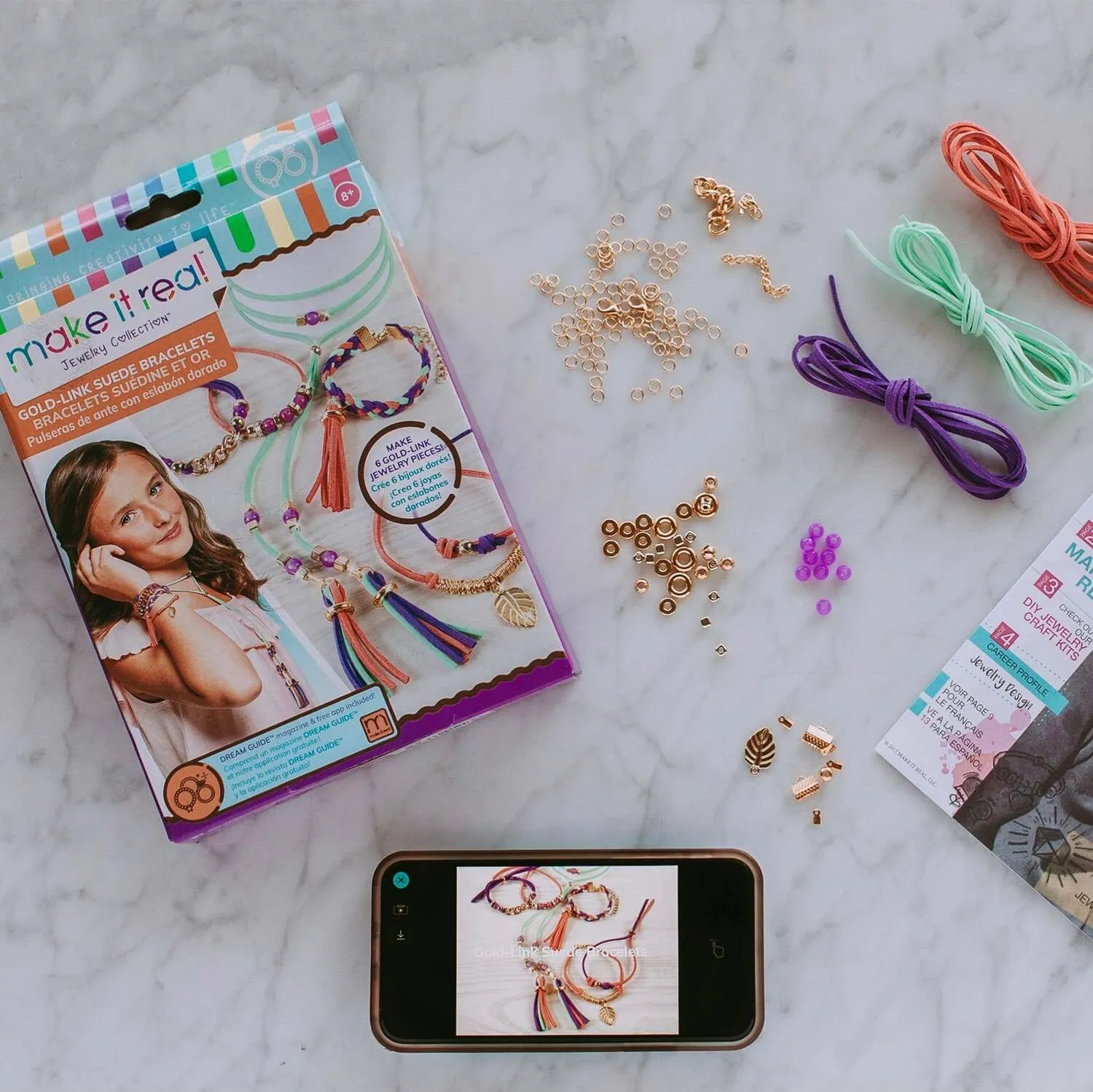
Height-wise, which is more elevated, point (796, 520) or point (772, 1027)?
point (796, 520)

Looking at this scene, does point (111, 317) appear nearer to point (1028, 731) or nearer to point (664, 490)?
point (664, 490)

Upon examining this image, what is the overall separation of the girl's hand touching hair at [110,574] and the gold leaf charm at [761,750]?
489mm

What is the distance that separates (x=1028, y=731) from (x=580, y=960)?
1.33 ft

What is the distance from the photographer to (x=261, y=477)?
74 centimetres

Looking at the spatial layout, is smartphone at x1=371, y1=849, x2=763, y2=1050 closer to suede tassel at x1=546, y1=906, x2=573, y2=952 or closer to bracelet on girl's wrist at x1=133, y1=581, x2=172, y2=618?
suede tassel at x1=546, y1=906, x2=573, y2=952

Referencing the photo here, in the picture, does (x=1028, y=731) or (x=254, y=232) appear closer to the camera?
(x=254, y=232)

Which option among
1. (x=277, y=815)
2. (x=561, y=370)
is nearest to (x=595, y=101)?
(x=561, y=370)

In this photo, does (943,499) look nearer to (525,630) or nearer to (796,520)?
(796,520)

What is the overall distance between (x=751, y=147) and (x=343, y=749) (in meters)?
0.58

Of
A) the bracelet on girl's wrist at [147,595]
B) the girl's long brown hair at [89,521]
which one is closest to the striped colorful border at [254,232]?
the girl's long brown hair at [89,521]

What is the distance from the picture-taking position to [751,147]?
815 millimetres

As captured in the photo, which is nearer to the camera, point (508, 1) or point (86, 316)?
point (86, 316)

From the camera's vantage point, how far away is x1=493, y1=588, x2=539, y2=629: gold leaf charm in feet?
2.44

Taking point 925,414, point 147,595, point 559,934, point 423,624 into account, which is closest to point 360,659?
point 423,624
